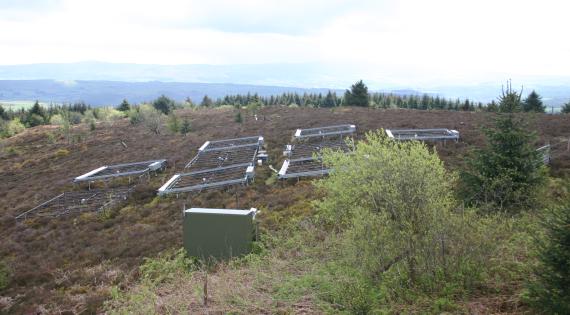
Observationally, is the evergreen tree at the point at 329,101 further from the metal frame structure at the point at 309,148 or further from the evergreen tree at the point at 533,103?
the metal frame structure at the point at 309,148

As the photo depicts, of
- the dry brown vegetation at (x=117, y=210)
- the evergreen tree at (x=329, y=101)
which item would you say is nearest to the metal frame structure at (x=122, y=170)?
the dry brown vegetation at (x=117, y=210)

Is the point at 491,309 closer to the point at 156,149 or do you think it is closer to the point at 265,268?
the point at 265,268

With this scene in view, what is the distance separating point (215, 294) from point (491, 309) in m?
6.71

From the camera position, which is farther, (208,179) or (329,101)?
(329,101)

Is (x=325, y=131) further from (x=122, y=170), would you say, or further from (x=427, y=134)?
(x=122, y=170)

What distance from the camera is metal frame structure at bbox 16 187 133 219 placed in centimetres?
2639

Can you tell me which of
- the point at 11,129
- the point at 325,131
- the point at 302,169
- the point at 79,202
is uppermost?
the point at 325,131

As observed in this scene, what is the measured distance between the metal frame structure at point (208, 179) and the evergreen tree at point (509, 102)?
51.9ft

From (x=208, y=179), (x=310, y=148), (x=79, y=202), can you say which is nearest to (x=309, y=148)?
(x=310, y=148)

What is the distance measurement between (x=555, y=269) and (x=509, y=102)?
8793mm

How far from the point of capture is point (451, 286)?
913 centimetres

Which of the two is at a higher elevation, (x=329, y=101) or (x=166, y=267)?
(x=329, y=101)

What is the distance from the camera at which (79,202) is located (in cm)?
Result: 2811

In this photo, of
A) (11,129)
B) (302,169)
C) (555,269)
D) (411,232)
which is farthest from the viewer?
(11,129)
